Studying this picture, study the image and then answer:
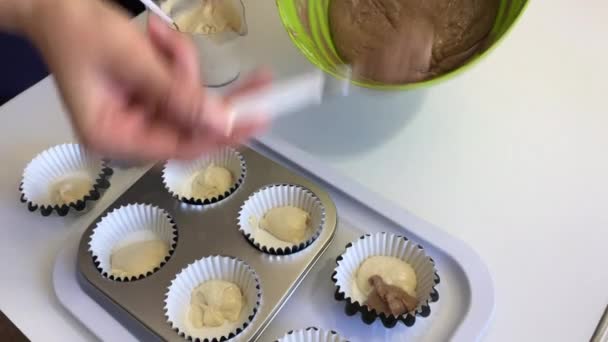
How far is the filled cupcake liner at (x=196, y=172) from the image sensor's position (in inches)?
30.4

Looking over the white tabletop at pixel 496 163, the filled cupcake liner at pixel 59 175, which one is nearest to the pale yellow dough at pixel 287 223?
the white tabletop at pixel 496 163

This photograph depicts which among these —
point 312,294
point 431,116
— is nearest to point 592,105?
point 431,116

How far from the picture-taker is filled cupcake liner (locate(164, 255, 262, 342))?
66 centimetres

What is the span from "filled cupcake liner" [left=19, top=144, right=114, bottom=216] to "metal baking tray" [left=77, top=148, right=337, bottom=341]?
Answer: 47 mm

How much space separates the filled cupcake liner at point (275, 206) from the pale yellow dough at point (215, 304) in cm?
7

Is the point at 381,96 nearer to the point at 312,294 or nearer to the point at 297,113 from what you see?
the point at 297,113

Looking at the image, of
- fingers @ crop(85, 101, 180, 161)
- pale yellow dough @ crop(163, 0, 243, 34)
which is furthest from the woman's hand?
pale yellow dough @ crop(163, 0, 243, 34)

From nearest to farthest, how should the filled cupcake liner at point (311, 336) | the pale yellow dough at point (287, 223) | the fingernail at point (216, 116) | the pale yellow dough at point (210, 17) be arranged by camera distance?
the fingernail at point (216, 116)
the filled cupcake liner at point (311, 336)
the pale yellow dough at point (287, 223)
the pale yellow dough at point (210, 17)

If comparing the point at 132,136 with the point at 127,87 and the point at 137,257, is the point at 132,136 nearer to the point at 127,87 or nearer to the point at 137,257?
the point at 127,87

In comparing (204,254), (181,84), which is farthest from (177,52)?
(204,254)

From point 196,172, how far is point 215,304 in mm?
212

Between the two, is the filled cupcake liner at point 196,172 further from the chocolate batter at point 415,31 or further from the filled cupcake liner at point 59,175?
the chocolate batter at point 415,31

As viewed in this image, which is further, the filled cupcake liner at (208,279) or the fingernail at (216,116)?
the filled cupcake liner at (208,279)

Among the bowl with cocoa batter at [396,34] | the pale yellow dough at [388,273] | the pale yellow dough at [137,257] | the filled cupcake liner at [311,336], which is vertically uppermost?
the bowl with cocoa batter at [396,34]
